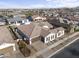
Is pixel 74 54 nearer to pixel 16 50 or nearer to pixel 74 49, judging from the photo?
pixel 74 49

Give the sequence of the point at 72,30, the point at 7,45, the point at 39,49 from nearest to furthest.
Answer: the point at 7,45, the point at 39,49, the point at 72,30

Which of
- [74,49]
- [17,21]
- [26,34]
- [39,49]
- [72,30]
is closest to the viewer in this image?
[39,49]

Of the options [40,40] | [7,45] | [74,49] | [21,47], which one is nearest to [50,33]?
[40,40]

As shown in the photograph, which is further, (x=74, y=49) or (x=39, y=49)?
(x=74, y=49)

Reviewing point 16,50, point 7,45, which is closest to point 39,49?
point 16,50

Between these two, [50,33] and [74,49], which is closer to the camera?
[74,49]

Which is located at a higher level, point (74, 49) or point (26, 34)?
point (26, 34)

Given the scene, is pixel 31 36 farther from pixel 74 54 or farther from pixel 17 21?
pixel 17 21

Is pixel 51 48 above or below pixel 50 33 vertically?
below

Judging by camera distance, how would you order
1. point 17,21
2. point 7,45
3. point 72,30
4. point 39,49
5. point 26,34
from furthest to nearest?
point 17,21, point 72,30, point 26,34, point 39,49, point 7,45
